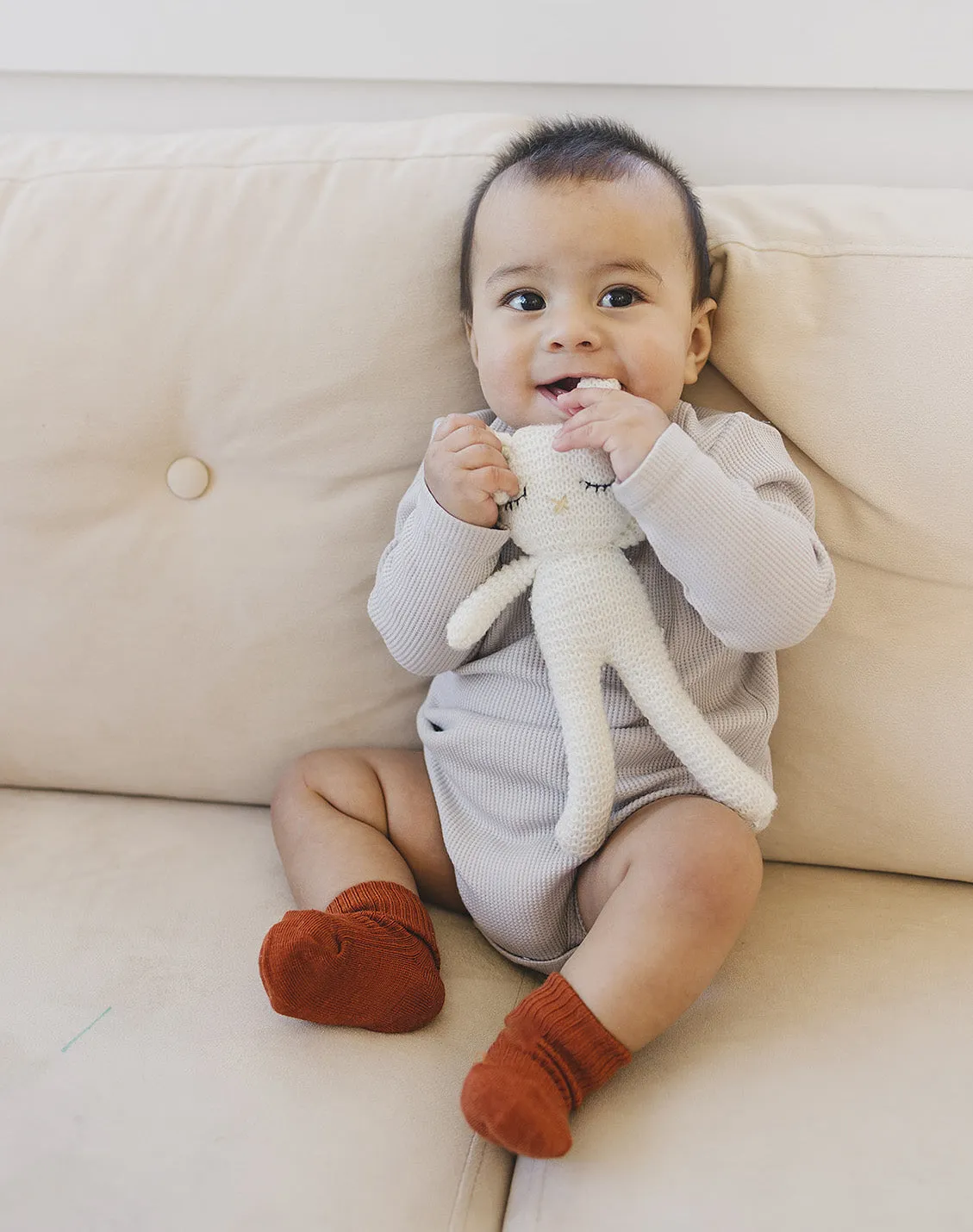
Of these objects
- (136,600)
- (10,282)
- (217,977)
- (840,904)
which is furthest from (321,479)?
(840,904)

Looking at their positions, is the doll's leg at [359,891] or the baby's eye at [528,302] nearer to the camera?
the doll's leg at [359,891]

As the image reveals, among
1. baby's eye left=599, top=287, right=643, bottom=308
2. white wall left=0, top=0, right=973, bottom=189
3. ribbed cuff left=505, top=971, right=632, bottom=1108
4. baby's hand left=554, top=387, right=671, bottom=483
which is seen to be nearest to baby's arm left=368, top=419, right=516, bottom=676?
baby's hand left=554, top=387, right=671, bottom=483

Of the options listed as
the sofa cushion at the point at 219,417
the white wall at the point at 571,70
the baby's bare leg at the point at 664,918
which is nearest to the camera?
the baby's bare leg at the point at 664,918

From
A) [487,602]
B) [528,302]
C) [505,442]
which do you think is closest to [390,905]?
[487,602]

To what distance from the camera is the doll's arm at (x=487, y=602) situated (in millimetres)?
883

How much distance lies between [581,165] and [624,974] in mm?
654

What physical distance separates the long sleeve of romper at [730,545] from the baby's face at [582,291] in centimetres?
10

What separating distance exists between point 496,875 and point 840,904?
0.32 metres

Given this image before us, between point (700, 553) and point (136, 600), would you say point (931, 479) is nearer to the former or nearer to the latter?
point (700, 553)

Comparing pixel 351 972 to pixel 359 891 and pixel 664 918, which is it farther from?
pixel 664 918

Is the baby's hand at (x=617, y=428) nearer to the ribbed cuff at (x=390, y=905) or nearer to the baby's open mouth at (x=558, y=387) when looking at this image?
the baby's open mouth at (x=558, y=387)

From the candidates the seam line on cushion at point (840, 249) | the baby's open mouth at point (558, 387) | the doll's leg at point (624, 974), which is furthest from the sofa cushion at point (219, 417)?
the doll's leg at point (624, 974)

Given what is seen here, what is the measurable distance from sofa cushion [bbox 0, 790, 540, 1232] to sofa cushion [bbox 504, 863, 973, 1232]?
89 millimetres

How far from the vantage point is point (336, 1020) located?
819 millimetres
